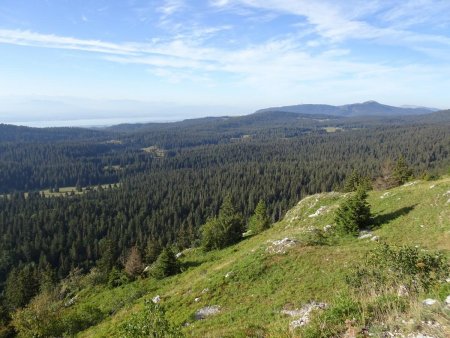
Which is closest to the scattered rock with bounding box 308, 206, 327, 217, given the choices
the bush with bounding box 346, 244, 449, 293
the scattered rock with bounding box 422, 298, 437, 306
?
the bush with bounding box 346, 244, 449, 293

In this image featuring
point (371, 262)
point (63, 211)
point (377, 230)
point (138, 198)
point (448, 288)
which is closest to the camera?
point (448, 288)

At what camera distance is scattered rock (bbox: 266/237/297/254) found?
36487 millimetres

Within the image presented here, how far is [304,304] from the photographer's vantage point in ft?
80.2

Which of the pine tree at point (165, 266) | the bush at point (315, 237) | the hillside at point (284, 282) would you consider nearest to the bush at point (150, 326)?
the hillside at point (284, 282)

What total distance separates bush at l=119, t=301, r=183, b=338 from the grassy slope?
7478 millimetres

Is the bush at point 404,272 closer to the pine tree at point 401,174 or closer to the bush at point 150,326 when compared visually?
the bush at point 150,326

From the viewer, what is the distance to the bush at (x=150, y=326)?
12.0 metres

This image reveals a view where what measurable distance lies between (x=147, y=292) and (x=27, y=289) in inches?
1910

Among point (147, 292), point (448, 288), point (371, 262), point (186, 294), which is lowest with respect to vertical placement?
point (147, 292)

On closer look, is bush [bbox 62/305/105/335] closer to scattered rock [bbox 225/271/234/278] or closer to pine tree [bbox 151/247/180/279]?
pine tree [bbox 151/247/180/279]

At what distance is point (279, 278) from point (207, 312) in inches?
→ 296

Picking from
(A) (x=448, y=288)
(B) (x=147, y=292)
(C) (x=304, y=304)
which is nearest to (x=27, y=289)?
(B) (x=147, y=292)

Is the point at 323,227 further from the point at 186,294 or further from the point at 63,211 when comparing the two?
the point at 63,211

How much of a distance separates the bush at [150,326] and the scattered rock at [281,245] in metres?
25.3
